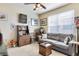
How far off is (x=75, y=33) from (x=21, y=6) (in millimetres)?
1199

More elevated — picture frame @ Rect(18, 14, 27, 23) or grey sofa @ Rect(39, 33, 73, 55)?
picture frame @ Rect(18, 14, 27, 23)

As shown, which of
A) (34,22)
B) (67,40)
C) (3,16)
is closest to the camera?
(3,16)

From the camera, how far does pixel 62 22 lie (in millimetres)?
1582

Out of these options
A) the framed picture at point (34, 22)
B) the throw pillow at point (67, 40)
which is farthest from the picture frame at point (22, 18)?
the throw pillow at point (67, 40)

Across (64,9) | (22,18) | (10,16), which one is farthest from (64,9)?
(10,16)

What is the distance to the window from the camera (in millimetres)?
1551

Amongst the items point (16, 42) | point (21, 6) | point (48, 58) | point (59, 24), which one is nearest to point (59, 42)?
point (59, 24)

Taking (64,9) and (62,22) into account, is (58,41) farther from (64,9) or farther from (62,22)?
(64,9)

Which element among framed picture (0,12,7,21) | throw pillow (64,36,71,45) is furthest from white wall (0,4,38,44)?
throw pillow (64,36,71,45)

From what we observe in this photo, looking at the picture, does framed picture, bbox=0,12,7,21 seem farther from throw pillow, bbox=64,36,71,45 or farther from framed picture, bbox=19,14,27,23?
throw pillow, bbox=64,36,71,45

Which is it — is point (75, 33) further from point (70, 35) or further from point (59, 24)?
point (59, 24)

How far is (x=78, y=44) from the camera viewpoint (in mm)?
1498

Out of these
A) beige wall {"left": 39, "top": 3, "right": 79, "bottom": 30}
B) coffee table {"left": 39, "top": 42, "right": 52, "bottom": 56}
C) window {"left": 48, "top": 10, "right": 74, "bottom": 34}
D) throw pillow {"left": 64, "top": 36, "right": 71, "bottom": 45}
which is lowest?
coffee table {"left": 39, "top": 42, "right": 52, "bottom": 56}

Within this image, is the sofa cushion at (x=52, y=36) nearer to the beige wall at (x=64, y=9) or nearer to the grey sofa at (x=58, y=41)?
the grey sofa at (x=58, y=41)
